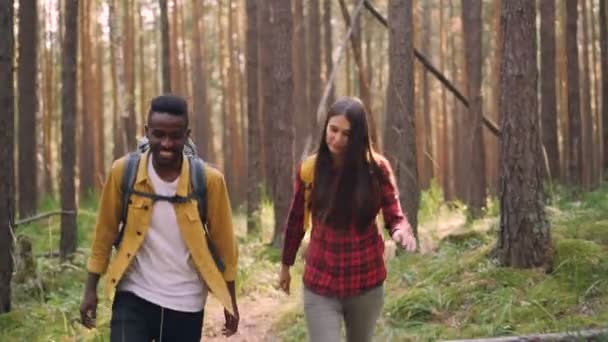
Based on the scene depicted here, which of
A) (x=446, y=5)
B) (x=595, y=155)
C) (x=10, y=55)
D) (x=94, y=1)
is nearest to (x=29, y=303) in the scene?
(x=10, y=55)

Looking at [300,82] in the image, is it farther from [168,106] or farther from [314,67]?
[168,106]

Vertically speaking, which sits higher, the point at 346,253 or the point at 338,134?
the point at 338,134

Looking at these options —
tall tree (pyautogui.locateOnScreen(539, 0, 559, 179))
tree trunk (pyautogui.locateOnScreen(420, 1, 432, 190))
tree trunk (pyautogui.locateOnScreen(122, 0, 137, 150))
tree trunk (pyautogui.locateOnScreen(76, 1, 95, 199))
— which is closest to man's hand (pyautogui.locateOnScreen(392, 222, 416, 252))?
tall tree (pyautogui.locateOnScreen(539, 0, 559, 179))

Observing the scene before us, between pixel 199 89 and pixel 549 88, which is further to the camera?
pixel 199 89

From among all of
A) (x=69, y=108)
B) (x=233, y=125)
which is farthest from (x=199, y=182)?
(x=233, y=125)

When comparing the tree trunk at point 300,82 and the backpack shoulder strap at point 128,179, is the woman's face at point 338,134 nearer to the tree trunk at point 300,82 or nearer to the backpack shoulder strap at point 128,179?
the backpack shoulder strap at point 128,179

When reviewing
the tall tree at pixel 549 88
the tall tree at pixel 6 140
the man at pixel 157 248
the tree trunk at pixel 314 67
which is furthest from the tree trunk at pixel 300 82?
the man at pixel 157 248

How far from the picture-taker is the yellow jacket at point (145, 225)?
140 inches

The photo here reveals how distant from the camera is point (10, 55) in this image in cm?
712

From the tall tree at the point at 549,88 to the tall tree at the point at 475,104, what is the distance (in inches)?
51.0

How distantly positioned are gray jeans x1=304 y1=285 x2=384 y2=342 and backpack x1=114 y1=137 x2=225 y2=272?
49cm

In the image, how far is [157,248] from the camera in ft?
11.9

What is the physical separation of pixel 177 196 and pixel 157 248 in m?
0.24

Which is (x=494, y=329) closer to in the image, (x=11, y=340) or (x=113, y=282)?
(x=113, y=282)
